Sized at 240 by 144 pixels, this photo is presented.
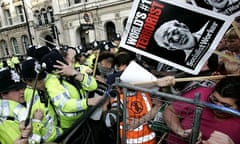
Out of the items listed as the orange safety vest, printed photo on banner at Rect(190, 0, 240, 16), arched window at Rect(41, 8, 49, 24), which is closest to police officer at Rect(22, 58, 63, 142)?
the orange safety vest

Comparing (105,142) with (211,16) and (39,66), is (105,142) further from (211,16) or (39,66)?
(211,16)

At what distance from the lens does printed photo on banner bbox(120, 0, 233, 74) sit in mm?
1795

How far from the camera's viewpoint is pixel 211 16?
5.82 feet

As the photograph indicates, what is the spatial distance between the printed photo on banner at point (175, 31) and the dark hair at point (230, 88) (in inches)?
9.2

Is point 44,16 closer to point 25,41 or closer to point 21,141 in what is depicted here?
point 25,41

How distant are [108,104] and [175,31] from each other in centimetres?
98

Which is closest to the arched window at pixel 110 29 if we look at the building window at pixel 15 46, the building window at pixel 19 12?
the building window at pixel 19 12

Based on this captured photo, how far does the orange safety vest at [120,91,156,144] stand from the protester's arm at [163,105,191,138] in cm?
25

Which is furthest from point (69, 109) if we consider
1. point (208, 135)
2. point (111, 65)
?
point (111, 65)

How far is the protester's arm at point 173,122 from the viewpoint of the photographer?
1.90 metres

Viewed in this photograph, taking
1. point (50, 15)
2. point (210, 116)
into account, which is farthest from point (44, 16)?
point (210, 116)

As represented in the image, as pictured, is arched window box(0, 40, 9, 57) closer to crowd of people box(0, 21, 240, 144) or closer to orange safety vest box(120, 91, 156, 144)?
crowd of people box(0, 21, 240, 144)

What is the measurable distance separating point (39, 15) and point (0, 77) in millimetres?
28052

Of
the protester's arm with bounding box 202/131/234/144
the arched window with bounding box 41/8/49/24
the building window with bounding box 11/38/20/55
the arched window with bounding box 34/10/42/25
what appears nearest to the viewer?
the protester's arm with bounding box 202/131/234/144
